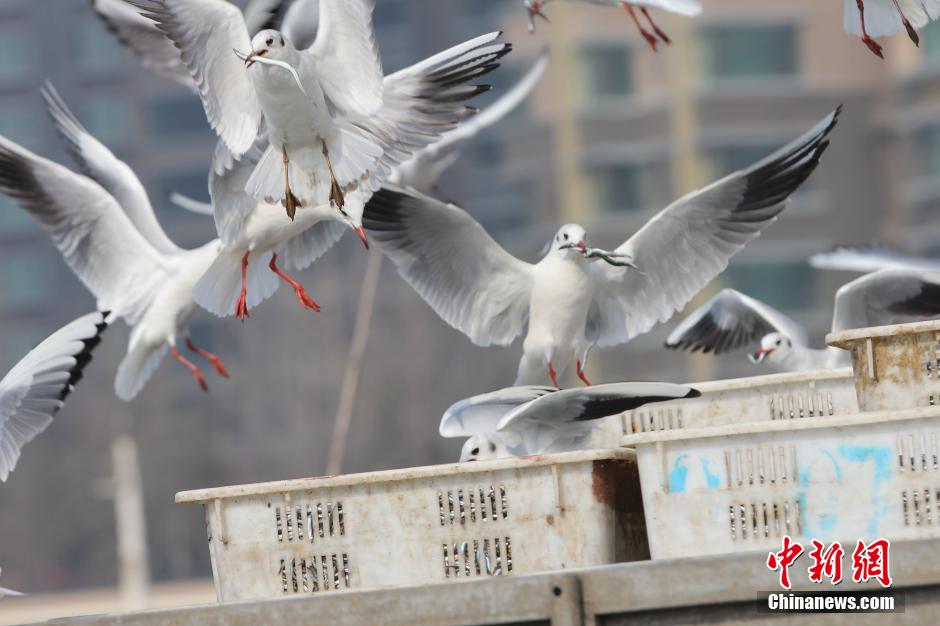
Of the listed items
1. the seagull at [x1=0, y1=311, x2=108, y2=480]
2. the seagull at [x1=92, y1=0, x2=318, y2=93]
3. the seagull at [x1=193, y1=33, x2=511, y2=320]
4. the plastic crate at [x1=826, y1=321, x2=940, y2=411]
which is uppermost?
the seagull at [x1=92, y1=0, x2=318, y2=93]

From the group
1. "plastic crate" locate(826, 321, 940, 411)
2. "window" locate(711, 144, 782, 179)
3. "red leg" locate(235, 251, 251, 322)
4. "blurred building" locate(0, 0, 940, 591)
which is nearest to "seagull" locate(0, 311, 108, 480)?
"red leg" locate(235, 251, 251, 322)

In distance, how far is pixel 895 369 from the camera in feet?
14.3

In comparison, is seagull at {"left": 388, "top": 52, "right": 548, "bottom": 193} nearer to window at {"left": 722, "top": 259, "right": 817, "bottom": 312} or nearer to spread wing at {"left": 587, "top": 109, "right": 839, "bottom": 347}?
spread wing at {"left": 587, "top": 109, "right": 839, "bottom": 347}

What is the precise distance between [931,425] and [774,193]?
2353 millimetres

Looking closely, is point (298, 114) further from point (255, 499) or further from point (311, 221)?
point (255, 499)

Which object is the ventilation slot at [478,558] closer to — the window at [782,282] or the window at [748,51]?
the window at [782,282]

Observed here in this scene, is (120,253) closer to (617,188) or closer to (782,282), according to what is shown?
(782,282)

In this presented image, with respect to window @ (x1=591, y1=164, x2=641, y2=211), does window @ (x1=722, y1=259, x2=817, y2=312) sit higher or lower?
lower

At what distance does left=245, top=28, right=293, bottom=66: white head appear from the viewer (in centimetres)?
560

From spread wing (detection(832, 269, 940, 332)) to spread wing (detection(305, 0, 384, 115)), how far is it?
166cm

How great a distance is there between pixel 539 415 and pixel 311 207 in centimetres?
148

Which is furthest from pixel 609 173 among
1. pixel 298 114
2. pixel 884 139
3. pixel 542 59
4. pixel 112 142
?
pixel 298 114

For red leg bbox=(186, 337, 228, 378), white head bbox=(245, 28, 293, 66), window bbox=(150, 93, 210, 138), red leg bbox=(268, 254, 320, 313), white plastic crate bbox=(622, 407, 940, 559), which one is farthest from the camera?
window bbox=(150, 93, 210, 138)

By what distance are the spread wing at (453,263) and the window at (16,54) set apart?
2190 inches
